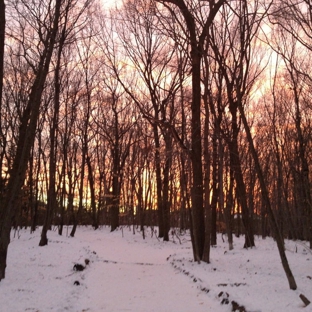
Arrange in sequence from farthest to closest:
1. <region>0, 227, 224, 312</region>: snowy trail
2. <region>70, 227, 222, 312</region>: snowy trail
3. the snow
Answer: <region>70, 227, 222, 312</region>: snowy trail < <region>0, 227, 224, 312</region>: snowy trail < the snow

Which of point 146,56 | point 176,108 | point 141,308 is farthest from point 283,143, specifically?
point 141,308

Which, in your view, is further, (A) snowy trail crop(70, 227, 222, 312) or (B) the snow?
(A) snowy trail crop(70, 227, 222, 312)

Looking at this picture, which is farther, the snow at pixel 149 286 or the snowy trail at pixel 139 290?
the snowy trail at pixel 139 290

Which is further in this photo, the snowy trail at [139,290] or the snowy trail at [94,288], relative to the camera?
the snowy trail at [139,290]

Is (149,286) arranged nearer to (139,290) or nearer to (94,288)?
(139,290)

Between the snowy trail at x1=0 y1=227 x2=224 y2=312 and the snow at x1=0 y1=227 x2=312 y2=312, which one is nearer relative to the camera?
the snow at x1=0 y1=227 x2=312 y2=312

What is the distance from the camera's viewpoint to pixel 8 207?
9.17m

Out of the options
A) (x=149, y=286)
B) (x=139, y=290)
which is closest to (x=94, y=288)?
(x=139, y=290)

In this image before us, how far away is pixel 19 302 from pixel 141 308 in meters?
2.24

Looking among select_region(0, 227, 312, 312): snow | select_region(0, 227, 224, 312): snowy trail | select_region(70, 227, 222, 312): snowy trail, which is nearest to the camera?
select_region(0, 227, 312, 312): snow

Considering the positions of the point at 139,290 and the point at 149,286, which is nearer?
the point at 139,290

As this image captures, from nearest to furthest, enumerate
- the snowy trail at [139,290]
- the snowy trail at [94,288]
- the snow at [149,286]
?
the snow at [149,286]
the snowy trail at [94,288]
the snowy trail at [139,290]

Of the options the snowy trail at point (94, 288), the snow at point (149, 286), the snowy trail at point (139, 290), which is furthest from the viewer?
the snowy trail at point (139, 290)

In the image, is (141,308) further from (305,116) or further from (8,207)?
(305,116)
